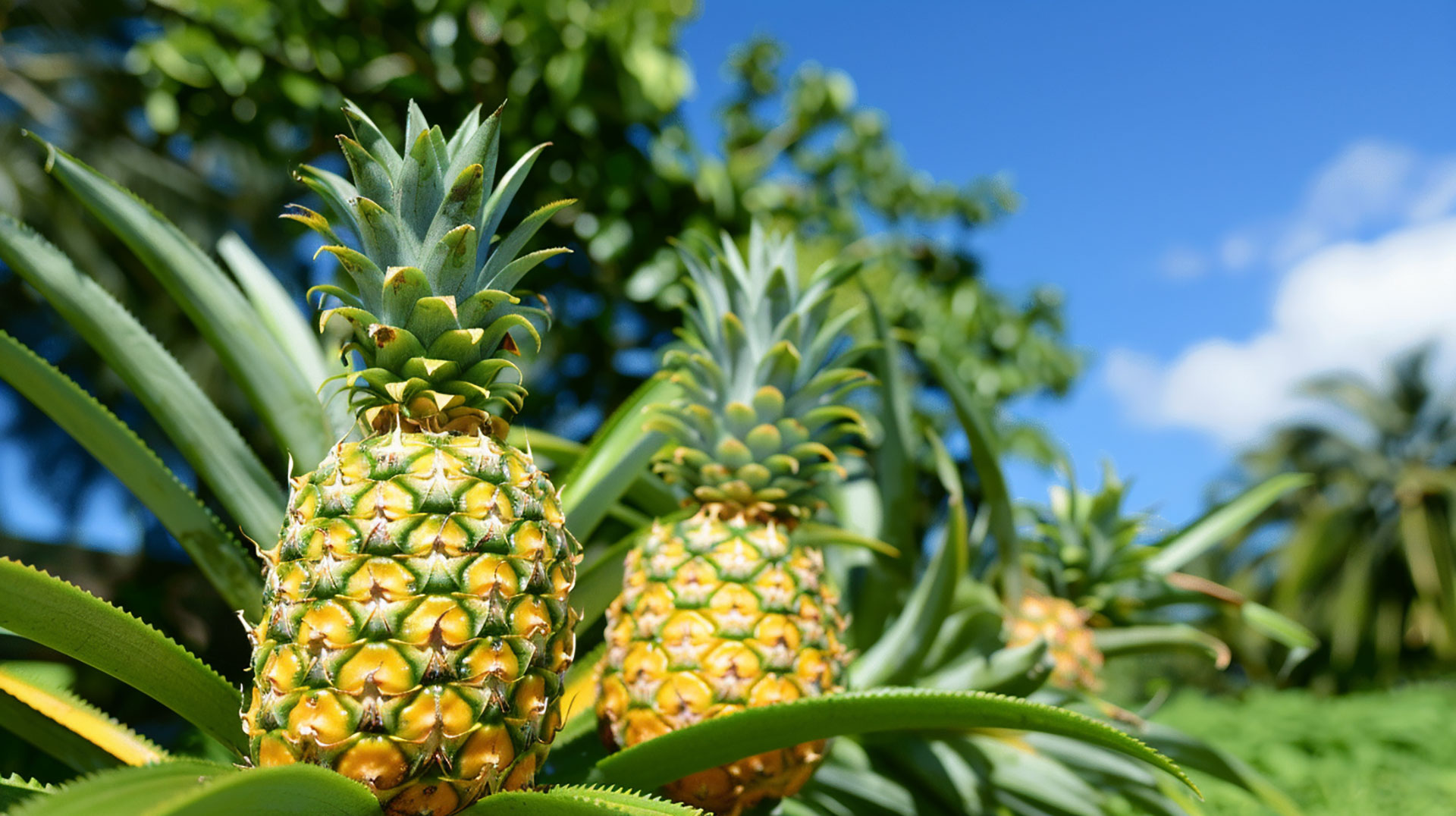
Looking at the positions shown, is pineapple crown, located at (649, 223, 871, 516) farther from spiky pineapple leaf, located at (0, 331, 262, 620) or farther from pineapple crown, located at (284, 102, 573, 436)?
spiky pineapple leaf, located at (0, 331, 262, 620)

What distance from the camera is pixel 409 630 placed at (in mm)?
950

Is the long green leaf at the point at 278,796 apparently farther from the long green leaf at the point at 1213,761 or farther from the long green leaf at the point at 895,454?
the long green leaf at the point at 1213,761

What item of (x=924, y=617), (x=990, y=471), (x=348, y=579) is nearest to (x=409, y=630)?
(x=348, y=579)

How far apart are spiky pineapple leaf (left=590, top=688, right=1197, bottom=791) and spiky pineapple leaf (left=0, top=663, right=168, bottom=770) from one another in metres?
0.63

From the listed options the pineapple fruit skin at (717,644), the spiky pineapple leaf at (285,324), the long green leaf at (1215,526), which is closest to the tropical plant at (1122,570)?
the long green leaf at (1215,526)

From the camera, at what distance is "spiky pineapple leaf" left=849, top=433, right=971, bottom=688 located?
5.48 feet

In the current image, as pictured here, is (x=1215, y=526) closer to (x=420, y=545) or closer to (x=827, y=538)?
(x=827, y=538)

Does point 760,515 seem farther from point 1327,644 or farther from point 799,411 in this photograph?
point 1327,644

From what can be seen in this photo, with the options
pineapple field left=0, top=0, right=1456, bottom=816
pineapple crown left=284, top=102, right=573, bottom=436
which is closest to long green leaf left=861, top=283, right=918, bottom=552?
pineapple field left=0, top=0, right=1456, bottom=816

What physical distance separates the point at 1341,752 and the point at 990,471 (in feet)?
9.15

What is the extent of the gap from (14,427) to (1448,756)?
1390 cm

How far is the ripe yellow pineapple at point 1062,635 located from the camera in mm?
2178

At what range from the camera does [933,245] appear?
193 inches

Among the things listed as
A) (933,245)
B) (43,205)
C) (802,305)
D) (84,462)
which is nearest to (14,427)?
(84,462)
